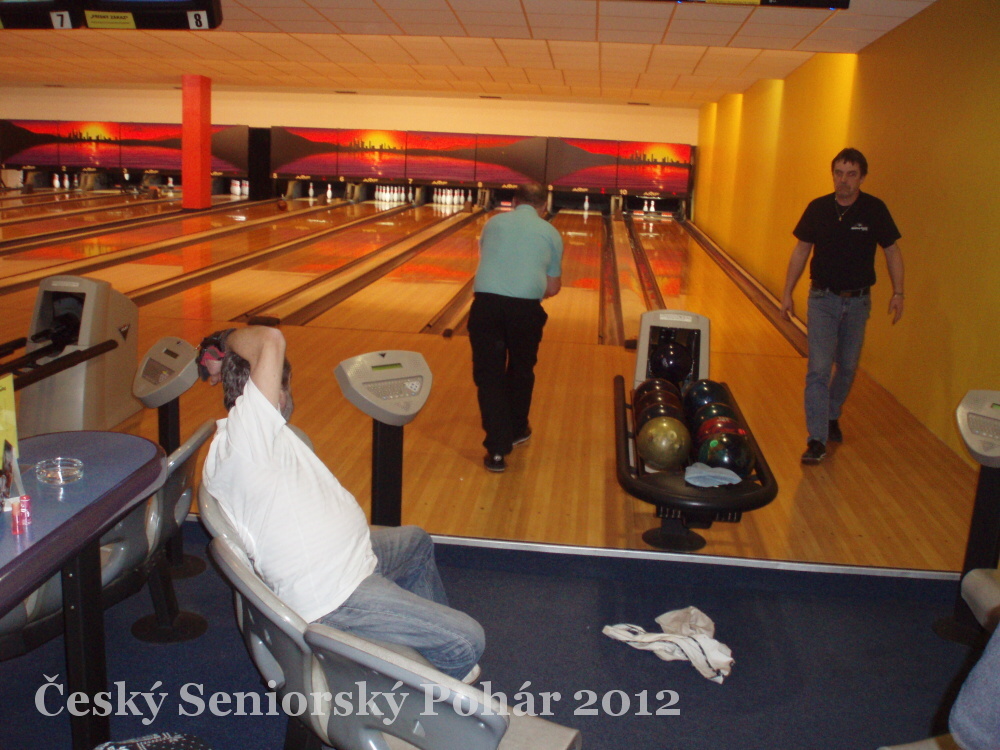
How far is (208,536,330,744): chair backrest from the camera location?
4.68ft

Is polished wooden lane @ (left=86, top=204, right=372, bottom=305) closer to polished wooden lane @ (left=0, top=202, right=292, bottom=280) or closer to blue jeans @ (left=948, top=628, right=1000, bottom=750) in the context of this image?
polished wooden lane @ (left=0, top=202, right=292, bottom=280)

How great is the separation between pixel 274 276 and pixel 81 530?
6209 mm

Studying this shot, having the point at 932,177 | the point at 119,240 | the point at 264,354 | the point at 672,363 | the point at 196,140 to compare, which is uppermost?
the point at 196,140

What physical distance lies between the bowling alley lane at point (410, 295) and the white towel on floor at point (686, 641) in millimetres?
3546

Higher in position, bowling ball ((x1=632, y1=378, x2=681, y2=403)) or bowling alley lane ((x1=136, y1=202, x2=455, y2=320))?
bowling ball ((x1=632, y1=378, x2=681, y2=403))

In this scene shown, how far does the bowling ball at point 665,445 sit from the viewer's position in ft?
9.36

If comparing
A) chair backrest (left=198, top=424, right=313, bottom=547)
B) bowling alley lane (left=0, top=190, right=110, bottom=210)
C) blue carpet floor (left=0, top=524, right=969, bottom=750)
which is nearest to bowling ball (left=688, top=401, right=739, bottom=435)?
blue carpet floor (left=0, top=524, right=969, bottom=750)

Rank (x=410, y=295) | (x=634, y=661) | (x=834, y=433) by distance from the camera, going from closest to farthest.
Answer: (x=634, y=661) → (x=834, y=433) → (x=410, y=295)

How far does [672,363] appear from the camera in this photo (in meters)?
3.66

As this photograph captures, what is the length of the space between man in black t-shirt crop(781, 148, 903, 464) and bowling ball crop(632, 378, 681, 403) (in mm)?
547

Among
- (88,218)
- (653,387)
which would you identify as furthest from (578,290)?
(88,218)

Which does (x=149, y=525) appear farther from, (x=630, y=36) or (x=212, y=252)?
(x=212, y=252)

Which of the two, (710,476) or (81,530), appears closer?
(81,530)

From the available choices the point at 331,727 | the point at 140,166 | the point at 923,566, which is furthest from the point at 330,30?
the point at 140,166
